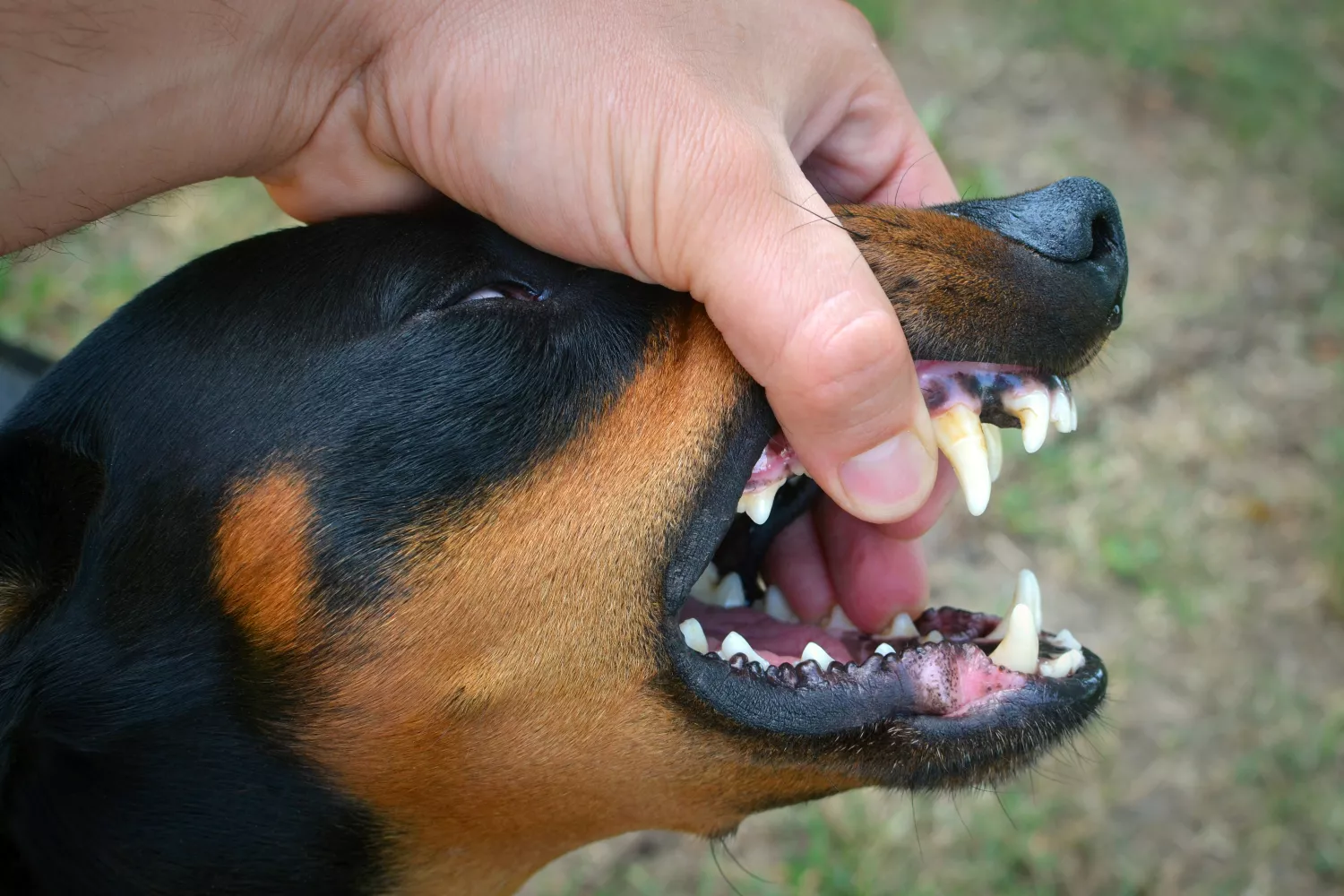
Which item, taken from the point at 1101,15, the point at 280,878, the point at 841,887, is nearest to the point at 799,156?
the point at 280,878

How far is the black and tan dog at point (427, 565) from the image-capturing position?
2.29 metres

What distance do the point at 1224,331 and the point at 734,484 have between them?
13.7 feet

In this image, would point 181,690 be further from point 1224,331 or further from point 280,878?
point 1224,331

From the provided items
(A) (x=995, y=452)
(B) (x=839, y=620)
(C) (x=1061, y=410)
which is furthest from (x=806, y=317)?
(B) (x=839, y=620)

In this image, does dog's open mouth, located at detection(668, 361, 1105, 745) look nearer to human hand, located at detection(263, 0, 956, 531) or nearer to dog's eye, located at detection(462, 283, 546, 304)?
human hand, located at detection(263, 0, 956, 531)

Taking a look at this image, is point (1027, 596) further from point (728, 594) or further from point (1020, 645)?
point (728, 594)

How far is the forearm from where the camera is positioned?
203 cm

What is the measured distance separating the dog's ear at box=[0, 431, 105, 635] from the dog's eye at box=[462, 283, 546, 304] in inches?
32.8

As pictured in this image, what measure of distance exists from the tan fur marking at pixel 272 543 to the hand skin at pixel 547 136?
63cm

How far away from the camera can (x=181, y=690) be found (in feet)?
7.70

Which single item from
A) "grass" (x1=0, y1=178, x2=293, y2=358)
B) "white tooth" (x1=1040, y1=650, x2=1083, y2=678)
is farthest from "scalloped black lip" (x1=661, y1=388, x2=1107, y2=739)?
"grass" (x1=0, y1=178, x2=293, y2=358)

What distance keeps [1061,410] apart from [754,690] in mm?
890

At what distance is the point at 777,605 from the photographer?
3.11 m

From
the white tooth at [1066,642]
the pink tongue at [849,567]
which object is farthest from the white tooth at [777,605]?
the white tooth at [1066,642]
